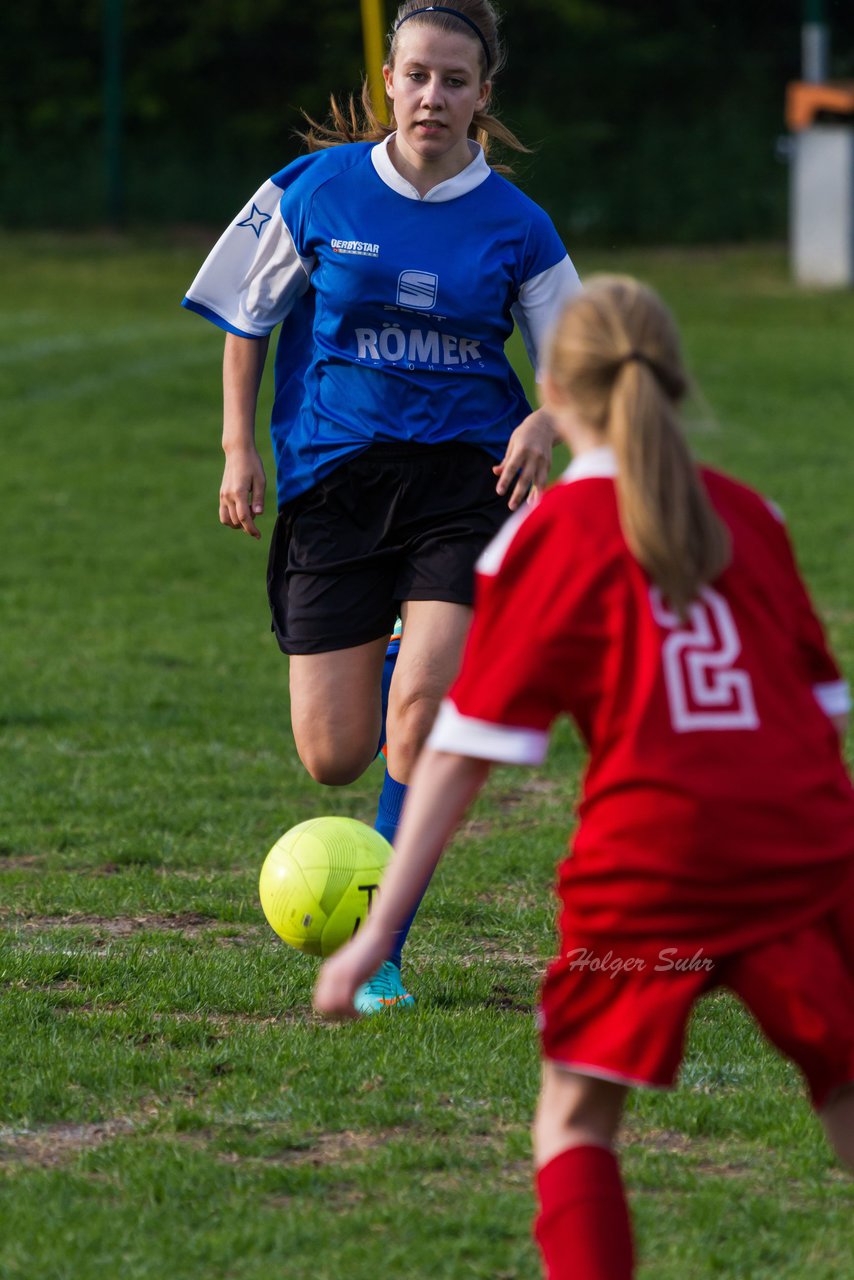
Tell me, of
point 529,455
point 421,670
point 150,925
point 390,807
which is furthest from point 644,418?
point 150,925

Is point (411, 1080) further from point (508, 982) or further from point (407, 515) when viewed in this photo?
point (407, 515)

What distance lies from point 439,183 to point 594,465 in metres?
2.07

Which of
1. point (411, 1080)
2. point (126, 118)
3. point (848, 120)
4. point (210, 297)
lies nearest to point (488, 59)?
point (210, 297)

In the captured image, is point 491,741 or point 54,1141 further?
point 54,1141

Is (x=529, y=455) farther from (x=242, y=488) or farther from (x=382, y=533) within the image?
(x=242, y=488)

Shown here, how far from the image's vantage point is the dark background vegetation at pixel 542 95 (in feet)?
122

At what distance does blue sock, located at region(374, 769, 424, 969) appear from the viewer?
4.62 metres

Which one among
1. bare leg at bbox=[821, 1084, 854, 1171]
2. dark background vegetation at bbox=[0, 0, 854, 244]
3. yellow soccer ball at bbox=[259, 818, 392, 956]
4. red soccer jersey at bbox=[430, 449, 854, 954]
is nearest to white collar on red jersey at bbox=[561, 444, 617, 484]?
red soccer jersey at bbox=[430, 449, 854, 954]

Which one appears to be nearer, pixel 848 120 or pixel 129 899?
pixel 129 899

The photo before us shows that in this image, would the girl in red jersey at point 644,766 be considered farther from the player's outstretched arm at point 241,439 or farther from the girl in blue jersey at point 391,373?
the player's outstretched arm at point 241,439

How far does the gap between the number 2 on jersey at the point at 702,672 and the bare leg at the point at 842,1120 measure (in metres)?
0.56

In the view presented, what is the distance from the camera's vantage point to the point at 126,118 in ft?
130

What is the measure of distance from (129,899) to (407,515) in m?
1.57

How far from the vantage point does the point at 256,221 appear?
182 inches
